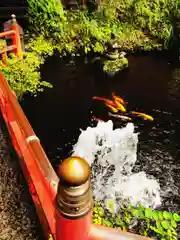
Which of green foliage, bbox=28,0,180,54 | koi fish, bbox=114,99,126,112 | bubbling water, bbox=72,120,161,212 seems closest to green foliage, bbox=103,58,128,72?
green foliage, bbox=28,0,180,54

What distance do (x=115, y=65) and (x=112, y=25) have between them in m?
2.09

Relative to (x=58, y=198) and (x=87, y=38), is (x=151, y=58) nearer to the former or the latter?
(x=87, y=38)

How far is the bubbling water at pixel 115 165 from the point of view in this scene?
6.34m

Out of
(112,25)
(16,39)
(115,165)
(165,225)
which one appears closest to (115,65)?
(112,25)

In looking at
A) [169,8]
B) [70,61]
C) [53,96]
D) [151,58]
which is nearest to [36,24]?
[70,61]

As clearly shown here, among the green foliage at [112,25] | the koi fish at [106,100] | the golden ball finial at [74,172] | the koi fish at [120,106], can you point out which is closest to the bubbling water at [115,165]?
the koi fish at [120,106]

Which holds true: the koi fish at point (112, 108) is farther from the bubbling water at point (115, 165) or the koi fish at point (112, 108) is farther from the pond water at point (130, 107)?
the bubbling water at point (115, 165)

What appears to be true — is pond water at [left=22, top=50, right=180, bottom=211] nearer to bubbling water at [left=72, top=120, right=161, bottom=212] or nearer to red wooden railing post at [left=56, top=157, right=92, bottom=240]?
bubbling water at [left=72, top=120, right=161, bottom=212]

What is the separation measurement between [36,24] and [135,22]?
4.33 metres

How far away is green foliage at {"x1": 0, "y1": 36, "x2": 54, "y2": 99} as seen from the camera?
8614mm

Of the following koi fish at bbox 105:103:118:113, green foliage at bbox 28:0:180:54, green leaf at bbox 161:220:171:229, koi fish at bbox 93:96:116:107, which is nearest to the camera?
green leaf at bbox 161:220:171:229

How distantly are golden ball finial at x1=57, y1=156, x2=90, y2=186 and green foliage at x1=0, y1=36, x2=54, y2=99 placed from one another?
7.34 meters

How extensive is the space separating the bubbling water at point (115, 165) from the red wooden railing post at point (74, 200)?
453 centimetres

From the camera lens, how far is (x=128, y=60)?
475 inches
